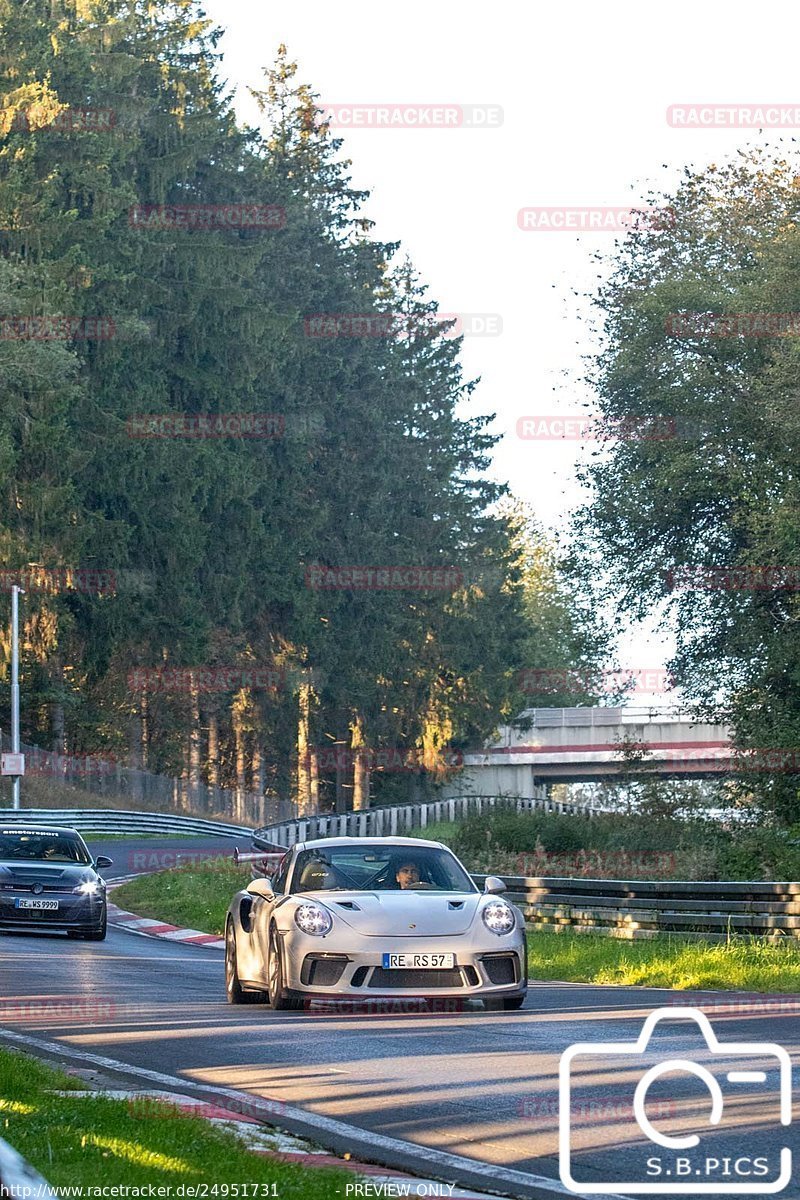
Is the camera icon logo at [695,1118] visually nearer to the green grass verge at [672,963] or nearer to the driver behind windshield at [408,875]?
the driver behind windshield at [408,875]

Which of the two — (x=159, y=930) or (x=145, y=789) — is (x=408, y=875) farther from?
(x=145, y=789)

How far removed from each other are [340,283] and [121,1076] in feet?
235

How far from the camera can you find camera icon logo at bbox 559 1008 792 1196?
750 centimetres

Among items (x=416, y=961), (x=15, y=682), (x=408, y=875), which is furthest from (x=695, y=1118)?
(x=15, y=682)

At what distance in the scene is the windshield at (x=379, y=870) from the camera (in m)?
15.4

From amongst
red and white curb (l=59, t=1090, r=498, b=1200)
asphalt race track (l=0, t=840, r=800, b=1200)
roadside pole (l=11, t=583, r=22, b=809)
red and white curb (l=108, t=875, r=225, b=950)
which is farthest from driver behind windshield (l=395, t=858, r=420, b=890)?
roadside pole (l=11, t=583, r=22, b=809)

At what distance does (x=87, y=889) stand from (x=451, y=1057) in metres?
14.0

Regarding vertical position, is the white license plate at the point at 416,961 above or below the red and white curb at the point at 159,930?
above

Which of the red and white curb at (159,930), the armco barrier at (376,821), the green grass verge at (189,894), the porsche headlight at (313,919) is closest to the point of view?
the porsche headlight at (313,919)

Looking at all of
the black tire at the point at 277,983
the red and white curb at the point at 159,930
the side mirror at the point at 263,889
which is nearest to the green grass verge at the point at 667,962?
the side mirror at the point at 263,889

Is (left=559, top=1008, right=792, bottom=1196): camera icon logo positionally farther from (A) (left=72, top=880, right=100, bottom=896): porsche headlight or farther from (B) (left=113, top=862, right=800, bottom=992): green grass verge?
(A) (left=72, top=880, right=100, bottom=896): porsche headlight

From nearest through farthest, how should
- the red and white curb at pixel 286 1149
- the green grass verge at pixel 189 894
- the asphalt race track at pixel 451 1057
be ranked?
the red and white curb at pixel 286 1149
the asphalt race track at pixel 451 1057
the green grass verge at pixel 189 894

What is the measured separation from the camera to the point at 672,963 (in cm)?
1939

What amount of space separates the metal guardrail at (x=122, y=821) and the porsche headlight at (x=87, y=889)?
22814 mm
